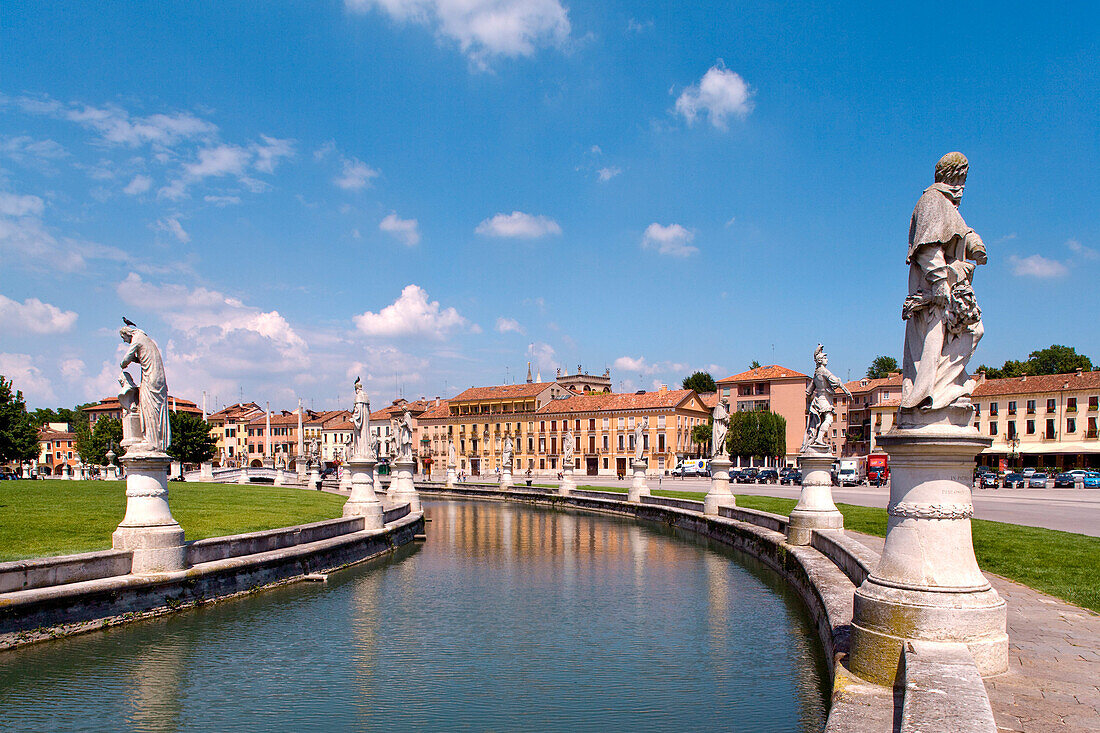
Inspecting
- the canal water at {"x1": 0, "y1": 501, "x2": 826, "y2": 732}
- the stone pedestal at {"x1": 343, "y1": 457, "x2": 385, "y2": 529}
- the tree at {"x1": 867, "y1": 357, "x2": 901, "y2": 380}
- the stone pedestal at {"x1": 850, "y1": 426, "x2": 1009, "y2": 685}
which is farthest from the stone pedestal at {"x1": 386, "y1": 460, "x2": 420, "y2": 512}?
the tree at {"x1": 867, "y1": 357, "x2": 901, "y2": 380}

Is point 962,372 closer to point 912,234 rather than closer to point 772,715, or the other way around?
point 912,234

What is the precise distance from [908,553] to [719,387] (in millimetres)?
91495

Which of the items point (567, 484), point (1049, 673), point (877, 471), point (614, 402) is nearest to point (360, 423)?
point (567, 484)

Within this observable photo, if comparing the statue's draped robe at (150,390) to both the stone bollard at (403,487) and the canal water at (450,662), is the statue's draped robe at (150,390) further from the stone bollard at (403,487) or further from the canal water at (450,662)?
the stone bollard at (403,487)

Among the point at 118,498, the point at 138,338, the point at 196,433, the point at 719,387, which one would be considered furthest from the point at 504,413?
the point at 138,338

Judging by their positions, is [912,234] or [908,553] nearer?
[908,553]

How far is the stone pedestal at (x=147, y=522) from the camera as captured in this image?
11883mm

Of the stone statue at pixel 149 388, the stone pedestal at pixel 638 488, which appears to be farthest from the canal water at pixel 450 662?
the stone pedestal at pixel 638 488

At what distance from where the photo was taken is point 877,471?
56.3 meters

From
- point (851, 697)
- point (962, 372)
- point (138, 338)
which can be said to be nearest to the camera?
point (851, 697)

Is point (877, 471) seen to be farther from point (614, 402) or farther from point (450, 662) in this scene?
point (450, 662)

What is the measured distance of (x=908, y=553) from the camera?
5957mm

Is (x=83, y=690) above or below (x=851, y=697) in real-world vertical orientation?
below

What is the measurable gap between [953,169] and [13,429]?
2581 inches
